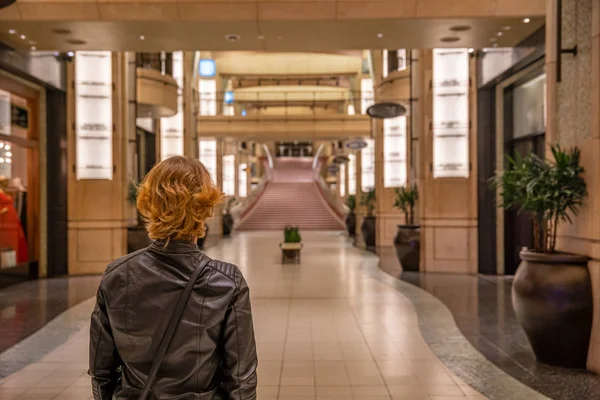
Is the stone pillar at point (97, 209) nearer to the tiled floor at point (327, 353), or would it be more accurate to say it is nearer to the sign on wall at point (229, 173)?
the tiled floor at point (327, 353)

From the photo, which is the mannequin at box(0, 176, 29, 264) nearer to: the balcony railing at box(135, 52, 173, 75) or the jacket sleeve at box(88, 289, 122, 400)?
the balcony railing at box(135, 52, 173, 75)

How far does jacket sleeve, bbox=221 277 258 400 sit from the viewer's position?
1428mm

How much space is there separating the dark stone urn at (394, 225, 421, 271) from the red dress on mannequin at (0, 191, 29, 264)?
623cm

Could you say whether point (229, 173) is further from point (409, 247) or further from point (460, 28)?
point (460, 28)

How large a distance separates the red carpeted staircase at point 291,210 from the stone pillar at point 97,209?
1561 centimetres

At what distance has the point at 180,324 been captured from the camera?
1.39 metres

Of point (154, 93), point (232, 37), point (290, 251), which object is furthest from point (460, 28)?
point (154, 93)

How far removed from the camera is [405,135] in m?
16.3

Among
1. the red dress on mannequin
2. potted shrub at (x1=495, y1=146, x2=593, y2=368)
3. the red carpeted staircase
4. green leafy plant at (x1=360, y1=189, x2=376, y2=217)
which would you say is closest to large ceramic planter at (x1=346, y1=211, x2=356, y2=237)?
green leafy plant at (x1=360, y1=189, x2=376, y2=217)

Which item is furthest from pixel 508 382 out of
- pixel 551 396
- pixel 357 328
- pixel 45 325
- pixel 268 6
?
pixel 268 6

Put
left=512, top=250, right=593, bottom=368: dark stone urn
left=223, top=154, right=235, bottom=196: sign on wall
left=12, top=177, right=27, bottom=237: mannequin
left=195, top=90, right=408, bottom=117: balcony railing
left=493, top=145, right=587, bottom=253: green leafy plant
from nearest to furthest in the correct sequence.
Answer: left=512, top=250, right=593, bottom=368: dark stone urn < left=493, top=145, right=587, bottom=253: green leafy plant < left=12, top=177, right=27, bottom=237: mannequin < left=195, top=90, right=408, bottom=117: balcony railing < left=223, top=154, right=235, bottom=196: sign on wall

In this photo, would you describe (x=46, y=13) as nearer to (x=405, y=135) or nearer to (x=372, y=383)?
(x=372, y=383)

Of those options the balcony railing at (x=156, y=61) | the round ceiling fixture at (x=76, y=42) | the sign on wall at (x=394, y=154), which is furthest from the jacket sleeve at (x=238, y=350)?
the sign on wall at (x=394, y=154)

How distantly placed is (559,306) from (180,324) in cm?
375
